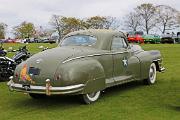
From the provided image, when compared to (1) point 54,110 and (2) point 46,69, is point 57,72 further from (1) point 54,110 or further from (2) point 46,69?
(1) point 54,110

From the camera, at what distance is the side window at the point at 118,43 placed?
10312 mm

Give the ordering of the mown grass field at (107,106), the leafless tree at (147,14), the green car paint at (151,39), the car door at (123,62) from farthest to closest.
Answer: the leafless tree at (147,14), the green car paint at (151,39), the car door at (123,62), the mown grass field at (107,106)

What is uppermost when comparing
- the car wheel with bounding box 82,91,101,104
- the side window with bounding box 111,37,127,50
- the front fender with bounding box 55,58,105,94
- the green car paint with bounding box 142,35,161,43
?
the side window with bounding box 111,37,127,50

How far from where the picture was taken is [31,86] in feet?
28.1

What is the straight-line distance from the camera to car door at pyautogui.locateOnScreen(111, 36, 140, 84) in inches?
396

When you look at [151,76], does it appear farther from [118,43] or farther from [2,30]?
[2,30]

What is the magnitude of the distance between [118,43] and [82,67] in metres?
2.26

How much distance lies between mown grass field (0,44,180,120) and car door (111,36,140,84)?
44cm

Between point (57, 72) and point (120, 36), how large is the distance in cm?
299

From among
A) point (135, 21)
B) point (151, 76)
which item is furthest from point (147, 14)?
point (151, 76)

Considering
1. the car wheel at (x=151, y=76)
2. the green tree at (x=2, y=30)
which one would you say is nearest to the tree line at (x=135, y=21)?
the green tree at (x=2, y=30)

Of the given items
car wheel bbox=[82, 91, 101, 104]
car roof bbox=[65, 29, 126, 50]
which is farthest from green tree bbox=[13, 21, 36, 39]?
car wheel bbox=[82, 91, 101, 104]

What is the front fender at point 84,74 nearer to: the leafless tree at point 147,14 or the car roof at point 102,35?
the car roof at point 102,35

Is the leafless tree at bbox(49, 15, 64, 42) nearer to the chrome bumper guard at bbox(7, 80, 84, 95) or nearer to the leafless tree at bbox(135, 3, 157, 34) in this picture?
the leafless tree at bbox(135, 3, 157, 34)
